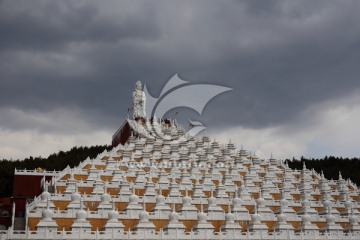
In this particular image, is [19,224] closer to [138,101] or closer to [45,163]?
[138,101]

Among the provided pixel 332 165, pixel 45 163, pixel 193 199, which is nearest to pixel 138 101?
pixel 45 163

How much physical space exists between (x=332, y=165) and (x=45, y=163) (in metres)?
50.2

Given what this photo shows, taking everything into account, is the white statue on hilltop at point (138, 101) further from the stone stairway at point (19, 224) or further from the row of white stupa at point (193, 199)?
the stone stairway at point (19, 224)

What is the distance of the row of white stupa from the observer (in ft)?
147

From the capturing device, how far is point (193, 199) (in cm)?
5331

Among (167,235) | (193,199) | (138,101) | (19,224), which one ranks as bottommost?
(167,235)

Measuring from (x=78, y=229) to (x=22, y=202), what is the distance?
45.8ft

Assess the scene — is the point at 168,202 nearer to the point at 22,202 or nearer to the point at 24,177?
the point at 22,202

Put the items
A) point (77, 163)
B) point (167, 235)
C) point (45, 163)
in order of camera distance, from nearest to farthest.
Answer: point (167, 235) → point (45, 163) → point (77, 163)

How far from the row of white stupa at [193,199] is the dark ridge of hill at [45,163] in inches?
757

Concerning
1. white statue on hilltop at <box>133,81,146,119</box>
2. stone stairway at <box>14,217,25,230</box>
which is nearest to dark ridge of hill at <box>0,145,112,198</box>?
white statue on hilltop at <box>133,81,146,119</box>

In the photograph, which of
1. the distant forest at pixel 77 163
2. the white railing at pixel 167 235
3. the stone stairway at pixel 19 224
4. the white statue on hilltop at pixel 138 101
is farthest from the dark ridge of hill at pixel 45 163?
the white railing at pixel 167 235

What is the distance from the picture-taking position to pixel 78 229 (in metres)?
42.4

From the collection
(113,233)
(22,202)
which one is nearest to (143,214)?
(113,233)
